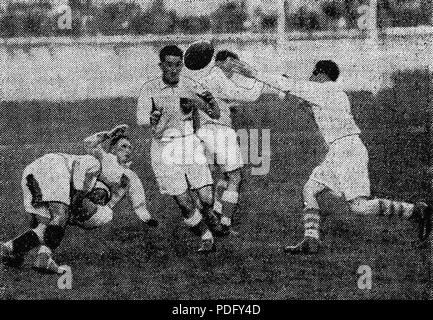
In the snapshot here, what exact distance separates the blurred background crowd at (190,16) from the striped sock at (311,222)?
1.16m

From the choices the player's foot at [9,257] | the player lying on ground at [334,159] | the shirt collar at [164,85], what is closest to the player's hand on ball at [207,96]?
the shirt collar at [164,85]

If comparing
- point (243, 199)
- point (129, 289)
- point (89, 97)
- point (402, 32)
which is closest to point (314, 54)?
point (402, 32)

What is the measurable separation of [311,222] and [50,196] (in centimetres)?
169

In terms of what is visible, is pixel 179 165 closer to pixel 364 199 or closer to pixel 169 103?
pixel 169 103

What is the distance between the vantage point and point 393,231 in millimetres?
5234

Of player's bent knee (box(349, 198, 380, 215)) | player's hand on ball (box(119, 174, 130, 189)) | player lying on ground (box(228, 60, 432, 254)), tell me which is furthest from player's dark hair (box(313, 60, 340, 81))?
player's hand on ball (box(119, 174, 130, 189))

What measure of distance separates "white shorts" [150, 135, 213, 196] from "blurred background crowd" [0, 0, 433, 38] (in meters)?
0.72

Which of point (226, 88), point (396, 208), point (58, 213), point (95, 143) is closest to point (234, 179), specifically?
point (226, 88)

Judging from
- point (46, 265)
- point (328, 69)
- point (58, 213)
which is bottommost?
point (46, 265)

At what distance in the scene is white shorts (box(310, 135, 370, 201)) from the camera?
5.23m

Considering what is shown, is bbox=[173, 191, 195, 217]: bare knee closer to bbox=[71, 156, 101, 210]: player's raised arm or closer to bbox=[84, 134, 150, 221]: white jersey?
bbox=[84, 134, 150, 221]: white jersey

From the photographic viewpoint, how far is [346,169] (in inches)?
206

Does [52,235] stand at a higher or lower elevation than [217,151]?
lower
